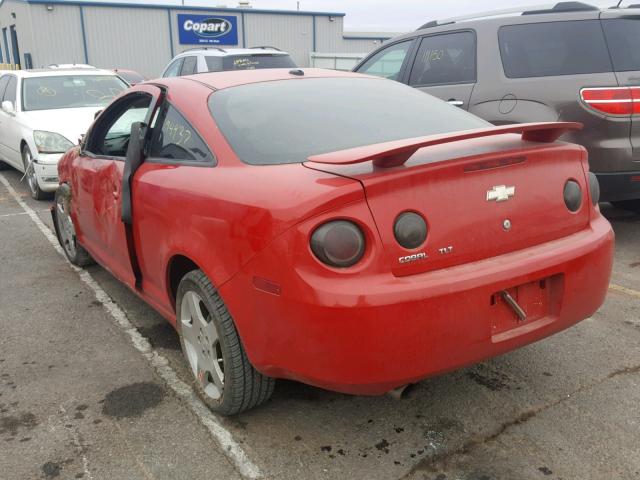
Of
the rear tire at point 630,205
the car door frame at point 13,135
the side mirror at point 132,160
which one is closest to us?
the side mirror at point 132,160

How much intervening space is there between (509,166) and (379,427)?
1.25 m

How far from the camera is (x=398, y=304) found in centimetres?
207

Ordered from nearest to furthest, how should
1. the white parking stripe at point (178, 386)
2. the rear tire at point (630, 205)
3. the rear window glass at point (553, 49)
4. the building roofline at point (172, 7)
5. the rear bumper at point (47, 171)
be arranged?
the white parking stripe at point (178, 386) → the rear window glass at point (553, 49) → the rear tire at point (630, 205) → the rear bumper at point (47, 171) → the building roofline at point (172, 7)

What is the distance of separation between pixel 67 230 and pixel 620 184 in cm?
442

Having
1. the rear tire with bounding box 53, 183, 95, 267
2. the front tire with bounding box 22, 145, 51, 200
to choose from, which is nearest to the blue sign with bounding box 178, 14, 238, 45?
the front tire with bounding box 22, 145, 51, 200

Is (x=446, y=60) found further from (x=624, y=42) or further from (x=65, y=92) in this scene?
(x=65, y=92)

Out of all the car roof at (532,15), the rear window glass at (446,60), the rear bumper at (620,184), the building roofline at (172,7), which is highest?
the building roofline at (172,7)

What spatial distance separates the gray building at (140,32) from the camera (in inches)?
1003

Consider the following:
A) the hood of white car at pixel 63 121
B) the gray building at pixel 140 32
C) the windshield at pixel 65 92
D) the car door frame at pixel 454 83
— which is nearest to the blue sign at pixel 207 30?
the gray building at pixel 140 32

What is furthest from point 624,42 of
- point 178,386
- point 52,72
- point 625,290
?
point 52,72

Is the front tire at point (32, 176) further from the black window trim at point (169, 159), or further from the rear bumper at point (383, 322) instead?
the rear bumper at point (383, 322)

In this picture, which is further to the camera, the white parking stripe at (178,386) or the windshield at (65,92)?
the windshield at (65,92)

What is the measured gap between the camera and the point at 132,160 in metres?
3.26

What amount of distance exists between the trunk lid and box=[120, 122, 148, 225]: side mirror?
1267 millimetres
